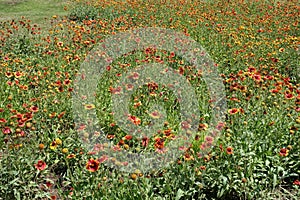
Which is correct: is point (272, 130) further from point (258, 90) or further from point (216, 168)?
point (258, 90)

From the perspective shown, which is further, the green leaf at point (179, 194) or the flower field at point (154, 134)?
the flower field at point (154, 134)

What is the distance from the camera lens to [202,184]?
311 cm

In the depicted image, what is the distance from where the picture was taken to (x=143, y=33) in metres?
7.56

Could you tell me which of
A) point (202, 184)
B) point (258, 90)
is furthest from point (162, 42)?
point (202, 184)

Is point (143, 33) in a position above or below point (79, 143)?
above

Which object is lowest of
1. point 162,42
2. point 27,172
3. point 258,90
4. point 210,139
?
point 27,172

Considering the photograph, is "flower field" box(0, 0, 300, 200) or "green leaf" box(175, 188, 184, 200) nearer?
"green leaf" box(175, 188, 184, 200)

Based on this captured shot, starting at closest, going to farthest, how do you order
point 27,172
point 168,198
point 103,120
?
point 168,198, point 27,172, point 103,120

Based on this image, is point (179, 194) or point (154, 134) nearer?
point (179, 194)

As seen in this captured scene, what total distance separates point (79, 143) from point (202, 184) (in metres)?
1.40

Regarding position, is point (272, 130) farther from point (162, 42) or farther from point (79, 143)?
point (162, 42)

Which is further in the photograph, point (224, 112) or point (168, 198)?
point (224, 112)

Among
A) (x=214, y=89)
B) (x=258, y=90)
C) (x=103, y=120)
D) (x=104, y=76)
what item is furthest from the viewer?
(x=104, y=76)

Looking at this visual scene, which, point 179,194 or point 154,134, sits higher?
point 154,134
